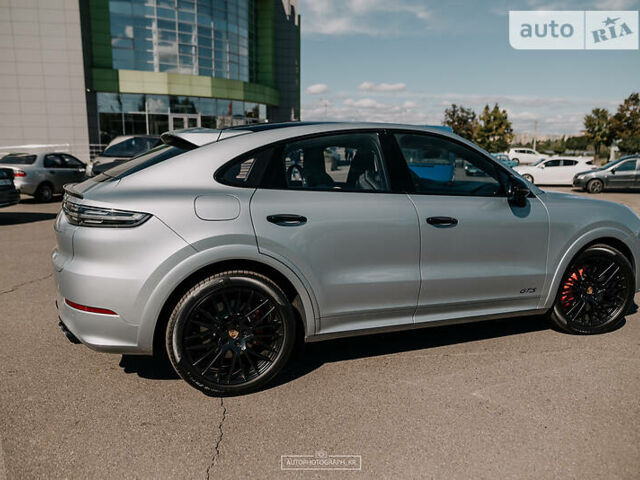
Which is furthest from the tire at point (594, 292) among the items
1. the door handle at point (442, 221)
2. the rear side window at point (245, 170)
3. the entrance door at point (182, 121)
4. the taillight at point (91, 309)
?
the entrance door at point (182, 121)

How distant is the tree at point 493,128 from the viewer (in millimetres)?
62406

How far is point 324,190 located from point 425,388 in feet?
4.76

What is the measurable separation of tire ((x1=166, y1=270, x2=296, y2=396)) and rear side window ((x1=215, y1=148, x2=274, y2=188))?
21.8 inches

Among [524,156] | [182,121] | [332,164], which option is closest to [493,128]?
[524,156]

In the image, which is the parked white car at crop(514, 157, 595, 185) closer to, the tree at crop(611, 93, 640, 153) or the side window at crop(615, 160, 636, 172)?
the side window at crop(615, 160, 636, 172)

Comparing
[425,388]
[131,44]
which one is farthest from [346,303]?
[131,44]

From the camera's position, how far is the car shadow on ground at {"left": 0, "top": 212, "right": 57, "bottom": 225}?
10.9 m

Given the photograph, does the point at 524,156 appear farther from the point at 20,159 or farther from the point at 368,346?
the point at 368,346

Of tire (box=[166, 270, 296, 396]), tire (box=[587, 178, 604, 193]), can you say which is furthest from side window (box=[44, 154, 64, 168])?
tire (box=[587, 178, 604, 193])

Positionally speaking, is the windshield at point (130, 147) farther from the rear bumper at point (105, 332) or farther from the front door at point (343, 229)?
the rear bumper at point (105, 332)

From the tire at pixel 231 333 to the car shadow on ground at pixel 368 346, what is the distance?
0.25 metres

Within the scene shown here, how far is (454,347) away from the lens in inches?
155

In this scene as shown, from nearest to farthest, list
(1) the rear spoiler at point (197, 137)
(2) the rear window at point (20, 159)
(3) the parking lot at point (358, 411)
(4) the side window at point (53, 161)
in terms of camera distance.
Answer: (3) the parking lot at point (358, 411) < (1) the rear spoiler at point (197, 137) < (2) the rear window at point (20, 159) < (4) the side window at point (53, 161)

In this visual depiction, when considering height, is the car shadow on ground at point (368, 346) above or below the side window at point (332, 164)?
below
